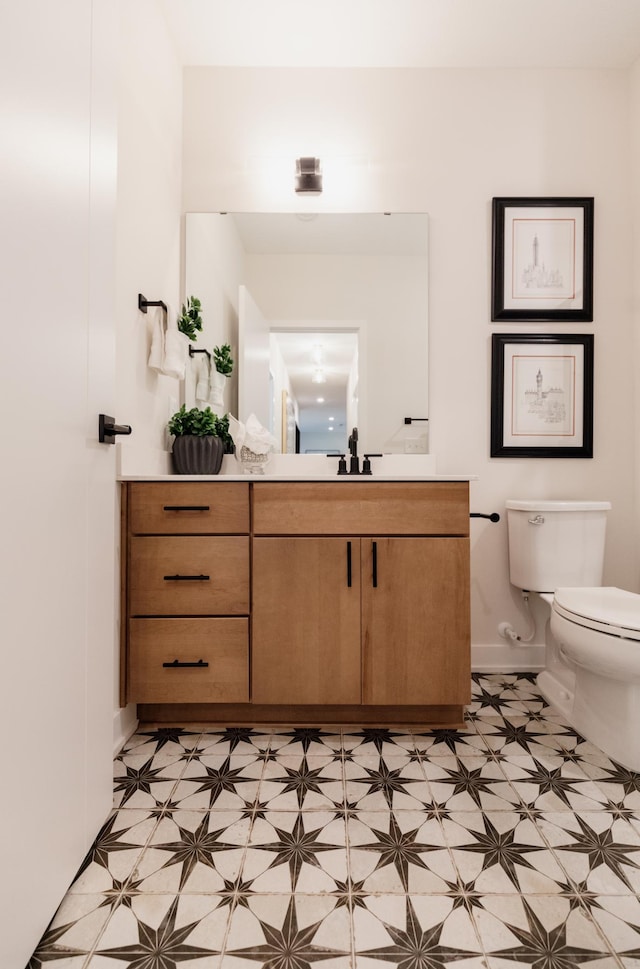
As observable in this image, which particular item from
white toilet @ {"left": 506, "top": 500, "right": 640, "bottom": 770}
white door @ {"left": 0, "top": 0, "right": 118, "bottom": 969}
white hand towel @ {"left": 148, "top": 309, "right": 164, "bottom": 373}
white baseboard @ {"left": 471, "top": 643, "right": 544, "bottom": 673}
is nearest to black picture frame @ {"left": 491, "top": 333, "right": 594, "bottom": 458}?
white toilet @ {"left": 506, "top": 500, "right": 640, "bottom": 770}

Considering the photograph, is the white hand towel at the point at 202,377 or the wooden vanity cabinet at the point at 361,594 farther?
the white hand towel at the point at 202,377

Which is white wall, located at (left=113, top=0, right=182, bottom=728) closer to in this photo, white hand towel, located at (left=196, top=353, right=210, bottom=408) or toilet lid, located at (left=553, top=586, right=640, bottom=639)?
white hand towel, located at (left=196, top=353, right=210, bottom=408)

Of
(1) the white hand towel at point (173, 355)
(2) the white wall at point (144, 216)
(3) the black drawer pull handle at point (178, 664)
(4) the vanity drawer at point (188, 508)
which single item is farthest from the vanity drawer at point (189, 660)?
(1) the white hand towel at point (173, 355)

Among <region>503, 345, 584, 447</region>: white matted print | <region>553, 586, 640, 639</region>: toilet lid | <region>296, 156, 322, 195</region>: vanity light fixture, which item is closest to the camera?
<region>553, 586, 640, 639</region>: toilet lid

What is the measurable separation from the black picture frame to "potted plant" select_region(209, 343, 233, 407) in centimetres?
116

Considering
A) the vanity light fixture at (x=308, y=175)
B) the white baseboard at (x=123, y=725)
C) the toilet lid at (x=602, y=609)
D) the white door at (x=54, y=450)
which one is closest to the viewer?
the white door at (x=54, y=450)

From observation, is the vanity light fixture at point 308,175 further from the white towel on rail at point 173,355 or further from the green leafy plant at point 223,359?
the white towel on rail at point 173,355

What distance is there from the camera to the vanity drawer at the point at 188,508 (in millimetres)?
1752

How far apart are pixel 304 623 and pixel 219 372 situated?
1.14m

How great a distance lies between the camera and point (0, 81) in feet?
2.65

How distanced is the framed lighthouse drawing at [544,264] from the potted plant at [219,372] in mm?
1175

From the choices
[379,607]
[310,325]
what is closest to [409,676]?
[379,607]

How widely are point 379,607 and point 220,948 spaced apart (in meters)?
0.98

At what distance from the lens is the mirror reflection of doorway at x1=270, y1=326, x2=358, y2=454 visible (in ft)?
7.61
